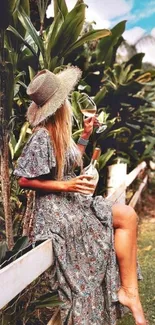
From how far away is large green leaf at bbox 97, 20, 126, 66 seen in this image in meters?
4.30

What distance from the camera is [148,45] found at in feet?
33.8

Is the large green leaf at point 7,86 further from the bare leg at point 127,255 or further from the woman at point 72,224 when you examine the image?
the bare leg at point 127,255

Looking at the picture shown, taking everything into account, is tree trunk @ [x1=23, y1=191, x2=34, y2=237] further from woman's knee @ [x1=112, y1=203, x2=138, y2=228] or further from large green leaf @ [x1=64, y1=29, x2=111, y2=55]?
large green leaf @ [x1=64, y1=29, x2=111, y2=55]

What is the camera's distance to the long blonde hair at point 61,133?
2047 mm

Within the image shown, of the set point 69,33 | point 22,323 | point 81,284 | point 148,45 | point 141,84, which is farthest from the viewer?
point 148,45

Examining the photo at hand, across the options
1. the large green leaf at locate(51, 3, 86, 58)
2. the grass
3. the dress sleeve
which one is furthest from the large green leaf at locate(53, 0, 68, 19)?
the grass

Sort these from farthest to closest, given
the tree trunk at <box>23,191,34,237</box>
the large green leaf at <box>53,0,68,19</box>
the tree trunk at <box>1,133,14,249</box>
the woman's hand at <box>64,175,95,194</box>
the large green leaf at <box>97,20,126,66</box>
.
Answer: the large green leaf at <box>97,20,126,66</box>
the large green leaf at <box>53,0,68,19</box>
the tree trunk at <box>23,191,34,237</box>
the tree trunk at <box>1,133,14,249</box>
the woman's hand at <box>64,175,95,194</box>

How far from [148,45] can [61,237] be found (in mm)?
8845

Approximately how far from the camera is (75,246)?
6.56 feet

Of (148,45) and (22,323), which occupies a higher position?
(148,45)

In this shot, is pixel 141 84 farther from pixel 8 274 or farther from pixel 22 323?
pixel 8 274

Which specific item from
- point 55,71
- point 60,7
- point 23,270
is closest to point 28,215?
point 55,71

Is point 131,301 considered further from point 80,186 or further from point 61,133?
point 61,133

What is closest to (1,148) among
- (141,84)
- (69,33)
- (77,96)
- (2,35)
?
(2,35)
